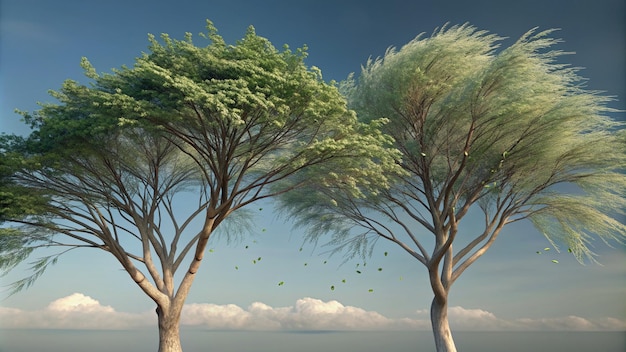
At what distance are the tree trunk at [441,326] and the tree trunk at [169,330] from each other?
243 inches

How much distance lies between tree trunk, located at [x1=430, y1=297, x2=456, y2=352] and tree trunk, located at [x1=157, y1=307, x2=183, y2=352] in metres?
6.18

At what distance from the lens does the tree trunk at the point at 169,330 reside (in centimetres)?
1305

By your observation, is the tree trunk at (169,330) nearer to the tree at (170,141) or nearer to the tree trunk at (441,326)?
the tree at (170,141)

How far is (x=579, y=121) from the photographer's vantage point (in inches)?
548

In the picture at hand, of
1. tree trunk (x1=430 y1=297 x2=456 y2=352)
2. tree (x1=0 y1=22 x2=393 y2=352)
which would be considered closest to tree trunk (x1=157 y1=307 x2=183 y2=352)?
tree (x1=0 y1=22 x2=393 y2=352)

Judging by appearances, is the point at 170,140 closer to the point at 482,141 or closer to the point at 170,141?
the point at 170,141

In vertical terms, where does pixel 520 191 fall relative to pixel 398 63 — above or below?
below

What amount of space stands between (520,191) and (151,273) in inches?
375

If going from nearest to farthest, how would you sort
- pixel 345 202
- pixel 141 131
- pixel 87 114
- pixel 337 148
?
1. pixel 337 148
2. pixel 87 114
3. pixel 141 131
4. pixel 345 202

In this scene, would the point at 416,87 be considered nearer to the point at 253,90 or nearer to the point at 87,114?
the point at 253,90

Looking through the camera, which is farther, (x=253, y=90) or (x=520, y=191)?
(x=520, y=191)

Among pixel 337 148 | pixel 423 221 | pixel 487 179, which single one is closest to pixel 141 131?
pixel 337 148

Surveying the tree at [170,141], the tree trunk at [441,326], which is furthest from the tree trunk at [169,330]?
the tree trunk at [441,326]

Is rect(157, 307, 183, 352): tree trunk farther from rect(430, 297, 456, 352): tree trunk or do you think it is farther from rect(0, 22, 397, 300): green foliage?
rect(430, 297, 456, 352): tree trunk
